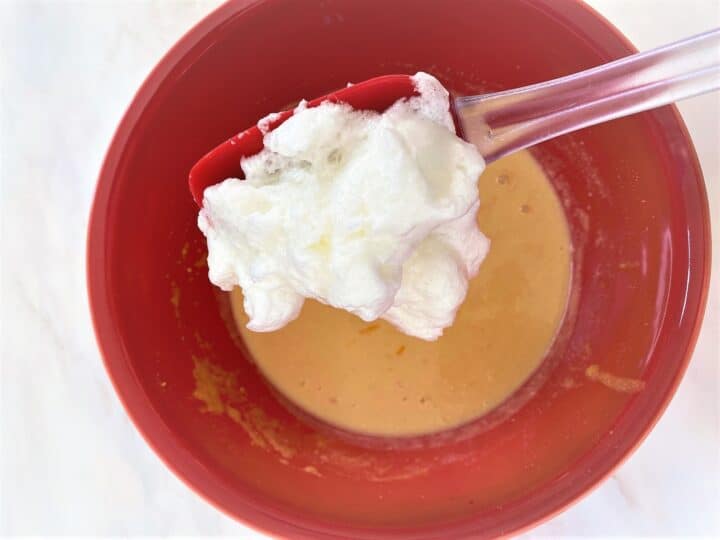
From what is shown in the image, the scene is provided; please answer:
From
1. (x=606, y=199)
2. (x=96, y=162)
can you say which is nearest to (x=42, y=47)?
(x=96, y=162)

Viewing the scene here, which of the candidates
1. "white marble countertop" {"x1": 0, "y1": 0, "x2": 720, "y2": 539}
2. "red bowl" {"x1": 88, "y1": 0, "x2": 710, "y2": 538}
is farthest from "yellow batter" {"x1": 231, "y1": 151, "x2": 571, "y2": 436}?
"white marble countertop" {"x1": 0, "y1": 0, "x2": 720, "y2": 539}

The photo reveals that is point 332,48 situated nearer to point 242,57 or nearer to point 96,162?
point 242,57

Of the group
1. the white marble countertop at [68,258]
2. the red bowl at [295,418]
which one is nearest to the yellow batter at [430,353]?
the red bowl at [295,418]

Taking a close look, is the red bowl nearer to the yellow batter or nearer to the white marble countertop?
the yellow batter

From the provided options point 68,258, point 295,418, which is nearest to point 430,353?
point 295,418

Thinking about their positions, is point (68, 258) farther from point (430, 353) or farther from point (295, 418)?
point (430, 353)
